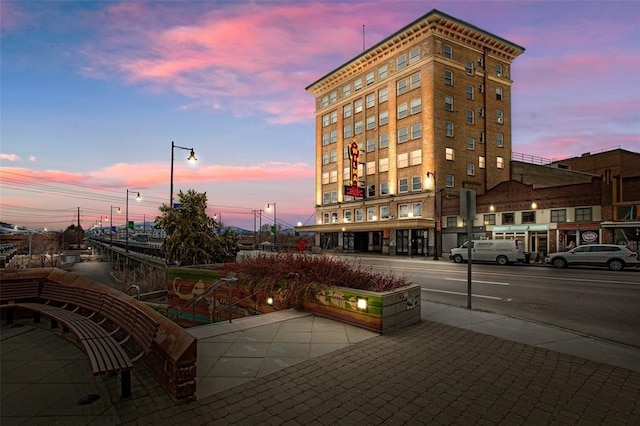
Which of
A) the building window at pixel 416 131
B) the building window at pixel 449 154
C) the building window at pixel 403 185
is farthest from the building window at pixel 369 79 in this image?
the building window at pixel 403 185

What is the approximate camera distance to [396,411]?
3.99 metres

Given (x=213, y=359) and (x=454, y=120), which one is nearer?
(x=213, y=359)

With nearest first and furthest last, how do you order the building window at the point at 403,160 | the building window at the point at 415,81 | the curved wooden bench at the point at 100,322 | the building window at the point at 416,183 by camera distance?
the curved wooden bench at the point at 100,322, the building window at the point at 416,183, the building window at the point at 415,81, the building window at the point at 403,160

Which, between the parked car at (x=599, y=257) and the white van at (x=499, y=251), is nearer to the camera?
the parked car at (x=599, y=257)

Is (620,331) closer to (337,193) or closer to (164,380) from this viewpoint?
(164,380)

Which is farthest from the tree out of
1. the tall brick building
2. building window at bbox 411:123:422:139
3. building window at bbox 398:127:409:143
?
building window at bbox 398:127:409:143

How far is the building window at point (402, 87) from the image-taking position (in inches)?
1764

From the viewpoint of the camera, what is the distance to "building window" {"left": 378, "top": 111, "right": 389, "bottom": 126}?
4697 cm

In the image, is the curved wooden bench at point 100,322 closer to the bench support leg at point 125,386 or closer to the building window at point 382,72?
the bench support leg at point 125,386

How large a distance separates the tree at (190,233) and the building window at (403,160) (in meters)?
32.2

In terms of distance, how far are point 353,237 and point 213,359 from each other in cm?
4648

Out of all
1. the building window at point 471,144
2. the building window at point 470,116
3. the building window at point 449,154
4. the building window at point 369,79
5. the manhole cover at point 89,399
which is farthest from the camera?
the building window at point 369,79

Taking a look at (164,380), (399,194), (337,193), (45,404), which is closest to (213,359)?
(164,380)

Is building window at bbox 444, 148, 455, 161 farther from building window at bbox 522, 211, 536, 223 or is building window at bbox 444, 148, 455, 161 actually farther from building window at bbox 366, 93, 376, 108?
building window at bbox 366, 93, 376, 108
